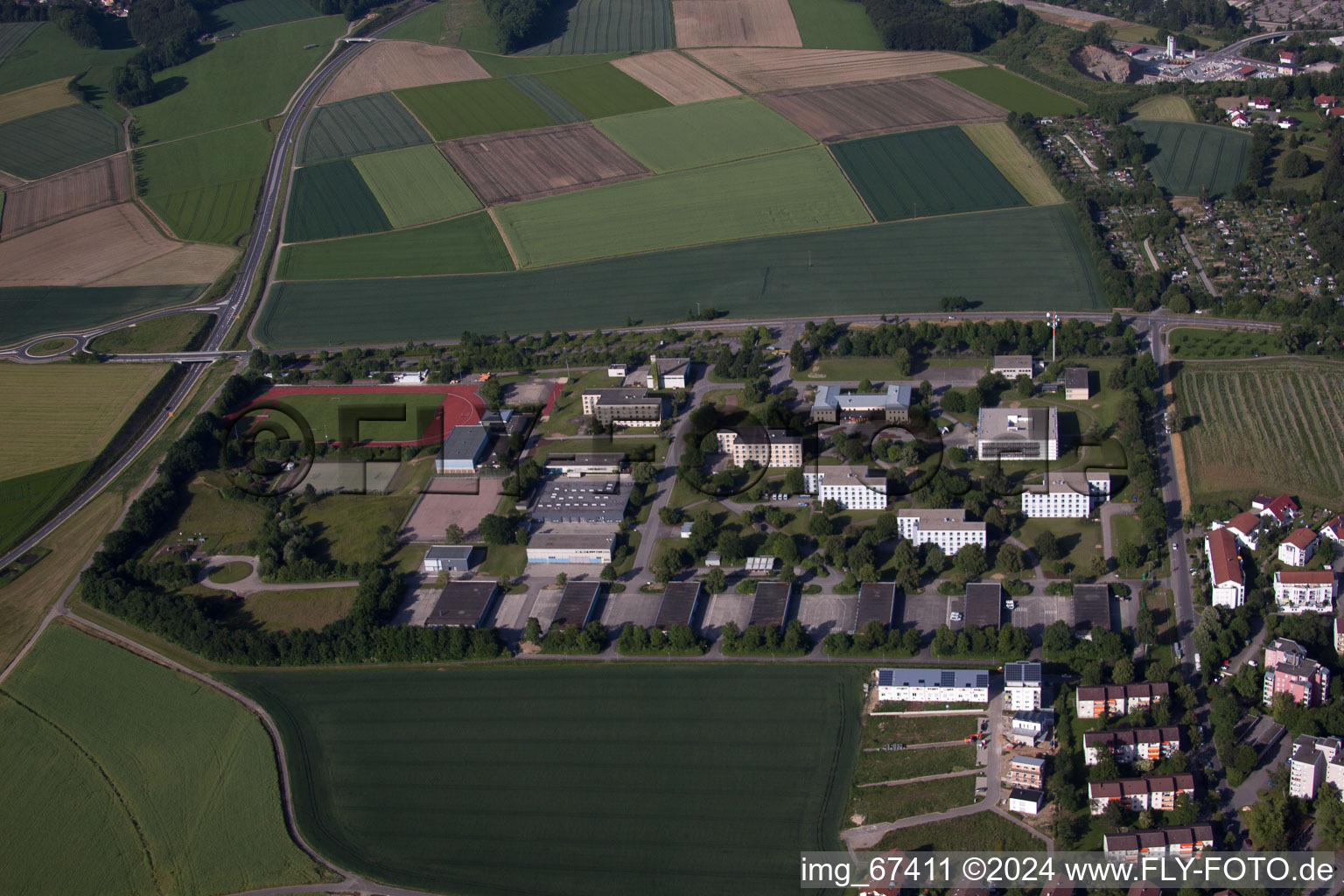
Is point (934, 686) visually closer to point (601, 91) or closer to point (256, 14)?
point (601, 91)

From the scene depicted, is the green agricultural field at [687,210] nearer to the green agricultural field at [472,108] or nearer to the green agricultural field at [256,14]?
the green agricultural field at [472,108]

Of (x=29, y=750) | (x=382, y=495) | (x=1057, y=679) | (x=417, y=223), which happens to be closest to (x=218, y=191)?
(x=417, y=223)

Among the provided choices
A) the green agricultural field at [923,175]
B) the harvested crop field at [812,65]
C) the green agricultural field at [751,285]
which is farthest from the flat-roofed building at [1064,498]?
the harvested crop field at [812,65]

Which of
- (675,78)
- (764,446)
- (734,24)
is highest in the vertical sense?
(764,446)

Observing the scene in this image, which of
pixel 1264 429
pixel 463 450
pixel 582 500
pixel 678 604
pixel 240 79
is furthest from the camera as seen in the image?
pixel 240 79

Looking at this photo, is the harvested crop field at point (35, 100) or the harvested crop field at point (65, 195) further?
the harvested crop field at point (35, 100)

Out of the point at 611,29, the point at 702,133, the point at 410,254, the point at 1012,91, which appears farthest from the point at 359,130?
the point at 1012,91

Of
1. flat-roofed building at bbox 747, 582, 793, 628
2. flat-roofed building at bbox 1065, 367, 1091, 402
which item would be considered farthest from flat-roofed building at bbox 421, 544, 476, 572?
flat-roofed building at bbox 1065, 367, 1091, 402

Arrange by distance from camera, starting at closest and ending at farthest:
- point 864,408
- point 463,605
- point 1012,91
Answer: point 463,605
point 864,408
point 1012,91
